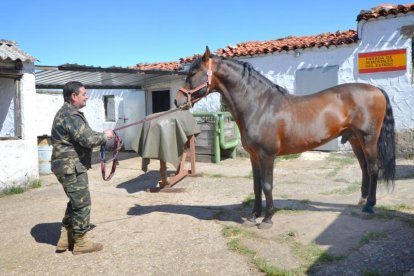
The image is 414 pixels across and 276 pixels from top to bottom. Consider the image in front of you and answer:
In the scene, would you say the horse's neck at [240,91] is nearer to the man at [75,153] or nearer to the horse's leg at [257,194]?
the horse's leg at [257,194]

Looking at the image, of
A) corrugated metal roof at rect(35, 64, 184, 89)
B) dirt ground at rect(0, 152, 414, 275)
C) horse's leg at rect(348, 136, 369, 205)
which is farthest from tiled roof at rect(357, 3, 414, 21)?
horse's leg at rect(348, 136, 369, 205)

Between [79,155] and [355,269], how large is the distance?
2.89 meters

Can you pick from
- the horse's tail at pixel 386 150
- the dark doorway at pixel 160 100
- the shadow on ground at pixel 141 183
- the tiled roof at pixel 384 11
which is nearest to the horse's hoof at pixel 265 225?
the horse's tail at pixel 386 150

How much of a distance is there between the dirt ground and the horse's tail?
0.47 m

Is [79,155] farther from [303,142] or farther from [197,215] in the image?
[303,142]

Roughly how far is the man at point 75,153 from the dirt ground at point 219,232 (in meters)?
0.34

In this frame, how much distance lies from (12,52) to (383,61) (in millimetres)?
8209

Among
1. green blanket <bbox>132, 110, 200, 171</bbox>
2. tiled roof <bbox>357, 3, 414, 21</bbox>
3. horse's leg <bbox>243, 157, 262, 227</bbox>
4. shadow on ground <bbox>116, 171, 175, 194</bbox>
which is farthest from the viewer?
tiled roof <bbox>357, 3, 414, 21</bbox>

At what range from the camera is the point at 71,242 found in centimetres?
415

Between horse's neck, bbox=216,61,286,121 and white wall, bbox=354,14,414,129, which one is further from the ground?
white wall, bbox=354,14,414,129

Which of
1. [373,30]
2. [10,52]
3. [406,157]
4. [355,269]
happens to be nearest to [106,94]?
[10,52]

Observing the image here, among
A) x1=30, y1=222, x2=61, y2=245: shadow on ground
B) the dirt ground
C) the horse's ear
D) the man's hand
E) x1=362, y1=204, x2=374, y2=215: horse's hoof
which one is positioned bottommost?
x1=30, y1=222, x2=61, y2=245: shadow on ground

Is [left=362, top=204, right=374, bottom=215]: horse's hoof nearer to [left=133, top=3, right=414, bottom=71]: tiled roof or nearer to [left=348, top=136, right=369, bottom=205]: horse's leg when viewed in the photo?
[left=348, top=136, right=369, bottom=205]: horse's leg

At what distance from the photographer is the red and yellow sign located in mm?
8797
